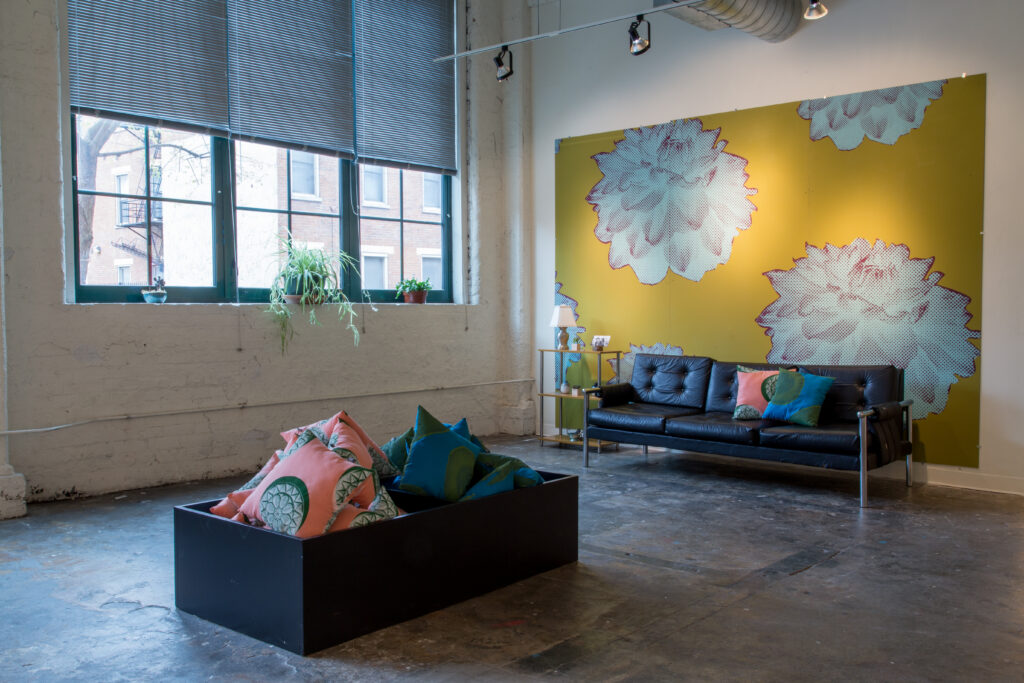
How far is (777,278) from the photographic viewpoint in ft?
23.0

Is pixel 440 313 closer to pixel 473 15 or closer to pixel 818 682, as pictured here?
pixel 473 15

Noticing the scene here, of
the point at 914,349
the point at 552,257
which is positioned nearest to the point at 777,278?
the point at 914,349

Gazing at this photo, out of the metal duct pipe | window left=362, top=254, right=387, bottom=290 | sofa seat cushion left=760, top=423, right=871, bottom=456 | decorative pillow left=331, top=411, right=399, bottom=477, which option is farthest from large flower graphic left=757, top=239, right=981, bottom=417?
decorative pillow left=331, top=411, right=399, bottom=477

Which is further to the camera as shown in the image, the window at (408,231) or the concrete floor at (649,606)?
the window at (408,231)

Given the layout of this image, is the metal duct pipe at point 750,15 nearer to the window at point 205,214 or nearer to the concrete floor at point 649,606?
the window at point 205,214

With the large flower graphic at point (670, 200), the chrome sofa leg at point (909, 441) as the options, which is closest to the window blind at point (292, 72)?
the large flower graphic at point (670, 200)

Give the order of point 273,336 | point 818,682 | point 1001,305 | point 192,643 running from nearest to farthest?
point 818,682 < point 192,643 < point 1001,305 < point 273,336

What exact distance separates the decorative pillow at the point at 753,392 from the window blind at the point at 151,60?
4.44 meters

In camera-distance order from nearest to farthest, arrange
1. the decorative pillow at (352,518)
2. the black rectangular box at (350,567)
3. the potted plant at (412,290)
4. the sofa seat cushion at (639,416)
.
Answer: the black rectangular box at (350,567) → the decorative pillow at (352,518) → the sofa seat cushion at (639,416) → the potted plant at (412,290)

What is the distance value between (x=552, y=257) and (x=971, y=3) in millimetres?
4048

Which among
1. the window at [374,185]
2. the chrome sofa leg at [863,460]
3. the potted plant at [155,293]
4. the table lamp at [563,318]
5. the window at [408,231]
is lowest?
the chrome sofa leg at [863,460]

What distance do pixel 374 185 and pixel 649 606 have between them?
17.3ft

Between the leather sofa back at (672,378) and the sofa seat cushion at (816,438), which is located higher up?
the leather sofa back at (672,378)

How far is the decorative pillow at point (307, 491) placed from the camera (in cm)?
329
